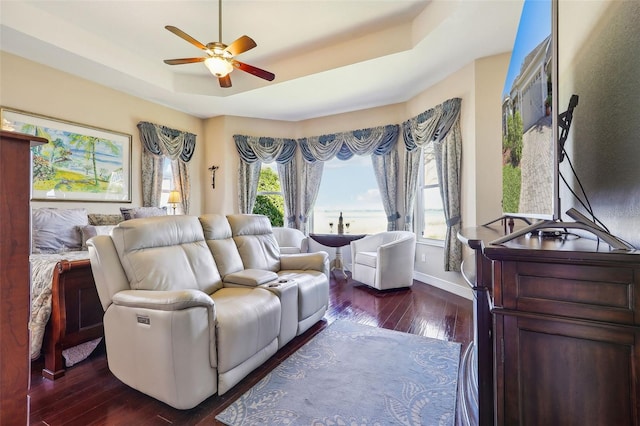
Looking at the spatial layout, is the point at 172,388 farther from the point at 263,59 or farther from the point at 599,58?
the point at 263,59

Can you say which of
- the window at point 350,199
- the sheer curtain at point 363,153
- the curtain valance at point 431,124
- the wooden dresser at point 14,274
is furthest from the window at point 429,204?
the wooden dresser at point 14,274

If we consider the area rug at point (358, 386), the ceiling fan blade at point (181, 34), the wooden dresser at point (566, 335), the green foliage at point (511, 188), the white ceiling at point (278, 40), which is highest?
the white ceiling at point (278, 40)

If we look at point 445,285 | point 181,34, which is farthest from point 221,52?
point 445,285

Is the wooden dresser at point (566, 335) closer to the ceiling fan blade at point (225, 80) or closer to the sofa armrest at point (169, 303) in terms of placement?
the sofa armrest at point (169, 303)

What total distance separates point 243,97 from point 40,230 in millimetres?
2988

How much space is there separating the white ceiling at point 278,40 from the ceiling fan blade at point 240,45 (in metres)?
0.64

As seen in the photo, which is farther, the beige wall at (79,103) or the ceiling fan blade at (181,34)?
the beige wall at (79,103)

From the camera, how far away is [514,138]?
1.51 m

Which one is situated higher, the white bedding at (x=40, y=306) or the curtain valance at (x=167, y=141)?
the curtain valance at (x=167, y=141)

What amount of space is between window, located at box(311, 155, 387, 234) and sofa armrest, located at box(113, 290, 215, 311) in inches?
149

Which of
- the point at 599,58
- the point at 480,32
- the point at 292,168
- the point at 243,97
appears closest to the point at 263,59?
the point at 243,97

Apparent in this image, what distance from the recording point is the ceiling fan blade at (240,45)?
243cm

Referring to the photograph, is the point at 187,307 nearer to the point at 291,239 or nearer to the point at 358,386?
the point at 358,386

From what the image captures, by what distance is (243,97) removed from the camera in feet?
14.3
